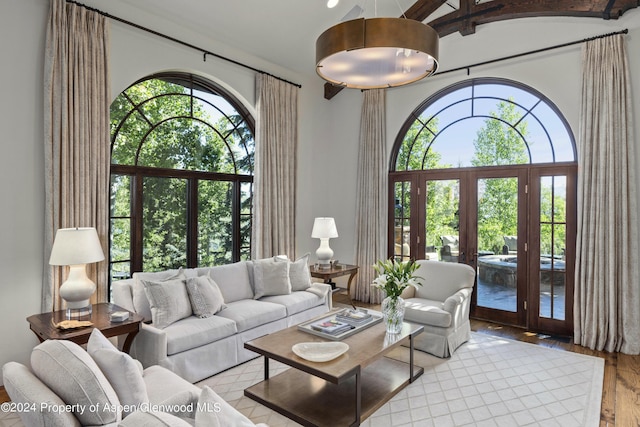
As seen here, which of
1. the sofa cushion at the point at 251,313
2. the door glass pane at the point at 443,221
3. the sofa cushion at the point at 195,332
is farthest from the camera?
the door glass pane at the point at 443,221

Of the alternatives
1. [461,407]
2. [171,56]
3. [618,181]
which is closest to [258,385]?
[461,407]

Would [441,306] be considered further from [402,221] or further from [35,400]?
[35,400]

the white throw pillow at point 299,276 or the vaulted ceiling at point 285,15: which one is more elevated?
the vaulted ceiling at point 285,15

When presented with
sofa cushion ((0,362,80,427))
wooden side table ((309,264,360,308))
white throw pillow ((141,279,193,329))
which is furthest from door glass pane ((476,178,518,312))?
sofa cushion ((0,362,80,427))

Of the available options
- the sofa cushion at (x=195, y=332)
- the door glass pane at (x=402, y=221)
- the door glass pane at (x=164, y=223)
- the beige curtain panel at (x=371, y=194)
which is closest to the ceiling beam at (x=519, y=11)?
the beige curtain panel at (x=371, y=194)

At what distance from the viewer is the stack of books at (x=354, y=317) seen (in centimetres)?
351

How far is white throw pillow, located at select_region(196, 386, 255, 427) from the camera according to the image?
1288 millimetres

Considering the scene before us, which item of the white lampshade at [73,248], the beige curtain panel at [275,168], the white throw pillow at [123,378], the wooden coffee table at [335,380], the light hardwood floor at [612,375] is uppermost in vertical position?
the beige curtain panel at [275,168]

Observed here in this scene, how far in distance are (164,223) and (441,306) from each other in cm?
333

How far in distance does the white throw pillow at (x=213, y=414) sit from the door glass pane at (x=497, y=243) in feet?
14.6

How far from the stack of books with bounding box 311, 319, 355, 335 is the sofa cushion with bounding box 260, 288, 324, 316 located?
2.92 ft

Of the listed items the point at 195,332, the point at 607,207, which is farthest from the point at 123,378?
the point at 607,207

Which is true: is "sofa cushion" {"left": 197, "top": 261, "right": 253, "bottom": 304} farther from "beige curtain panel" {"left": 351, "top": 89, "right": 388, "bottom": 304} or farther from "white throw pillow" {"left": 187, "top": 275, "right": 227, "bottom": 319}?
"beige curtain panel" {"left": 351, "top": 89, "right": 388, "bottom": 304}

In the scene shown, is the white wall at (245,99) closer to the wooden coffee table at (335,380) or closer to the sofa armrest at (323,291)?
the sofa armrest at (323,291)
